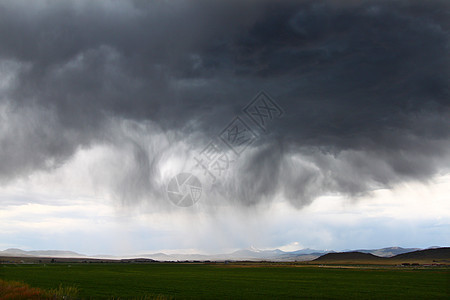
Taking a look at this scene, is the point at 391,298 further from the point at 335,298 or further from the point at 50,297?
the point at 50,297

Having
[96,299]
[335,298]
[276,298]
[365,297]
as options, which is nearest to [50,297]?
[96,299]

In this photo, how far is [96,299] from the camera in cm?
4841

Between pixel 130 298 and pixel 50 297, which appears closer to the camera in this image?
pixel 50 297

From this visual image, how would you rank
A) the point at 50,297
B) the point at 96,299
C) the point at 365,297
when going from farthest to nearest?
1. the point at 365,297
2. the point at 96,299
3. the point at 50,297

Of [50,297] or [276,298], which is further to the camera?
[276,298]

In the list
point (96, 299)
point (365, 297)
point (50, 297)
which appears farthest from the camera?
point (365, 297)

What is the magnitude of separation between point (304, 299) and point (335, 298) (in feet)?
14.9

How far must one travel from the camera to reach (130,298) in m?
50.2

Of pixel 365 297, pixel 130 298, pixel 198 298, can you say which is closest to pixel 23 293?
pixel 130 298

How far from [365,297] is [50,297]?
40720 millimetres

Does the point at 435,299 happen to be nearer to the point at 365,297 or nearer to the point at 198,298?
the point at 365,297

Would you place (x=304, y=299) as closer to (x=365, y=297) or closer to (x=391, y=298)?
(x=365, y=297)

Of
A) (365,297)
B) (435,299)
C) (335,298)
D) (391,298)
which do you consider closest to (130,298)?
(335,298)

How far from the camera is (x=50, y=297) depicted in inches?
1553
